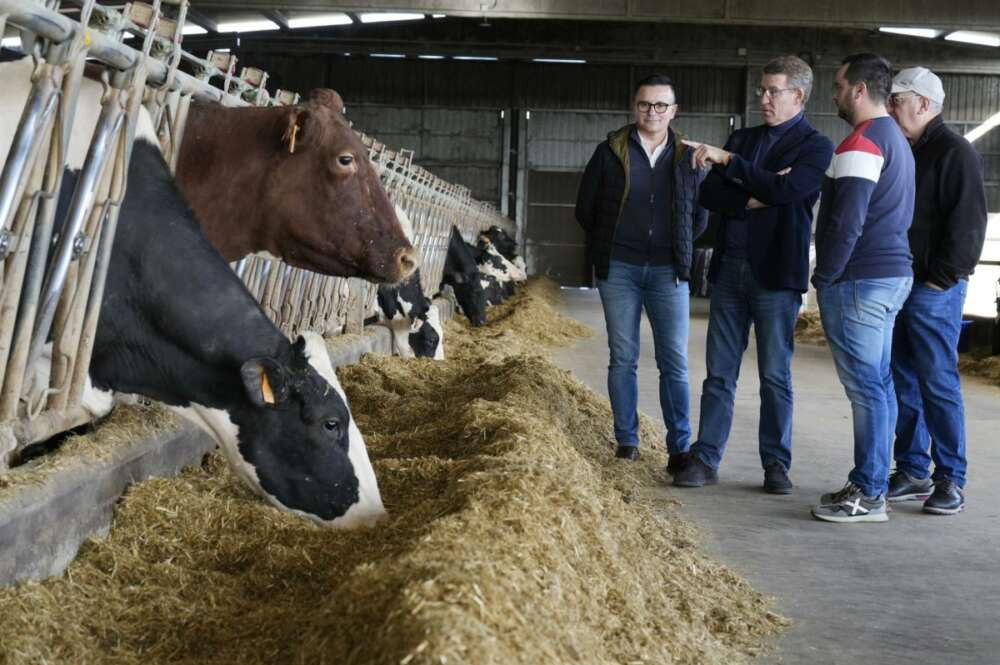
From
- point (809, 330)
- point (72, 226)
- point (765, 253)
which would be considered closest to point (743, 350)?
point (765, 253)

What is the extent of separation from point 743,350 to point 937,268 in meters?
1.03

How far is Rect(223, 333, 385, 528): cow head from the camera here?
393cm

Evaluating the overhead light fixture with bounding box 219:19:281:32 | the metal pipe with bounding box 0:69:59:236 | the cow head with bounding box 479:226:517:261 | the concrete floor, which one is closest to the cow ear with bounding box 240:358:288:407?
the metal pipe with bounding box 0:69:59:236

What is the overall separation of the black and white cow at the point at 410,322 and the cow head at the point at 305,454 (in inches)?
251

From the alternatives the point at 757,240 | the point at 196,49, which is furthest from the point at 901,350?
the point at 196,49

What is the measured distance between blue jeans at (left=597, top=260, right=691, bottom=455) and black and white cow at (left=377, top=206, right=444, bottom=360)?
4.21 metres

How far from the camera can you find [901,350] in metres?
6.10

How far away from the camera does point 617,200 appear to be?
6348 millimetres

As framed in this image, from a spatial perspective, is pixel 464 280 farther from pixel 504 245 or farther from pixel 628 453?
pixel 628 453

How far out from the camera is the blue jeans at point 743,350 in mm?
5906

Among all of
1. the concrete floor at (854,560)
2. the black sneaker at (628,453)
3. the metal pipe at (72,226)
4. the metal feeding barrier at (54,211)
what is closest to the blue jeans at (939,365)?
the concrete floor at (854,560)

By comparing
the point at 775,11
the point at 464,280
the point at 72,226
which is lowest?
the point at 464,280

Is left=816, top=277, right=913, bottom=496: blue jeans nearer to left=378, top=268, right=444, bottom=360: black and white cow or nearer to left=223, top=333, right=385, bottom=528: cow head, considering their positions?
left=223, top=333, right=385, bottom=528: cow head

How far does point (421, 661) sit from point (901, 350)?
459 cm
